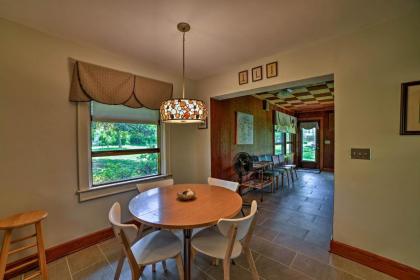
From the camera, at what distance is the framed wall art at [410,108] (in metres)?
1.52

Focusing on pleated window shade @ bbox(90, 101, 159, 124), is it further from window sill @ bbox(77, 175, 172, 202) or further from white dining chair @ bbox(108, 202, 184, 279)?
white dining chair @ bbox(108, 202, 184, 279)

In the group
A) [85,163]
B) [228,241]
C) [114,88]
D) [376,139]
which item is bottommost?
[228,241]

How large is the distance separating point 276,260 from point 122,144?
2.31 metres

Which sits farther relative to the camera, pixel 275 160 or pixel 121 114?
pixel 275 160

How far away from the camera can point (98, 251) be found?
2.02m

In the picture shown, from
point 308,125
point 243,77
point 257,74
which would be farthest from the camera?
point 308,125

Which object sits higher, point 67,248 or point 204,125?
point 204,125

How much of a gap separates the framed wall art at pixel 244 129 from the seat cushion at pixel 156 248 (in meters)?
2.72

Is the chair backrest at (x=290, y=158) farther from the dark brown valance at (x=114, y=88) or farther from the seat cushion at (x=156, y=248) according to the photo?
the seat cushion at (x=156, y=248)

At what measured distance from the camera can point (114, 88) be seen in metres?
2.22

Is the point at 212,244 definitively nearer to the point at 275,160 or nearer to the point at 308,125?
the point at 275,160

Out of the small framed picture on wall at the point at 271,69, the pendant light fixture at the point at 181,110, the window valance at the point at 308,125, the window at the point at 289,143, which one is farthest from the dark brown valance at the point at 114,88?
the window valance at the point at 308,125

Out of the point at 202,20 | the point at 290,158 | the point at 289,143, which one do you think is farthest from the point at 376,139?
the point at 289,143

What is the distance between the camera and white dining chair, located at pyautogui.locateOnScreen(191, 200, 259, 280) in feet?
3.96
